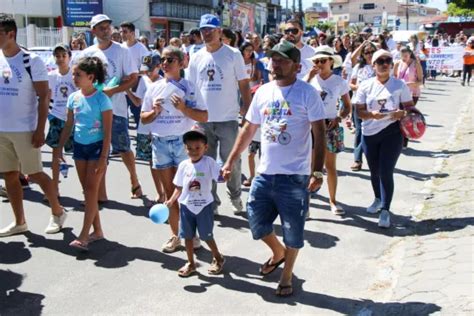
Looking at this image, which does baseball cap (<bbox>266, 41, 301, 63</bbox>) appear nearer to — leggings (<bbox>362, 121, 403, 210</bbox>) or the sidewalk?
the sidewalk

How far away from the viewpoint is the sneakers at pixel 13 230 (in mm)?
5930

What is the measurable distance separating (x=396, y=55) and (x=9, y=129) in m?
10.7

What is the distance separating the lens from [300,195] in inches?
173

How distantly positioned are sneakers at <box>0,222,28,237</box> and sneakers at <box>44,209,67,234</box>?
0.22 m

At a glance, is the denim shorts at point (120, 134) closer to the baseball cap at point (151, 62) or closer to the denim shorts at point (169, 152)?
the baseball cap at point (151, 62)

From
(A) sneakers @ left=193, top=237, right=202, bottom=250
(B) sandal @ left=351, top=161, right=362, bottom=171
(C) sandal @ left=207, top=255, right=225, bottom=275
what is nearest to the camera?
(C) sandal @ left=207, top=255, right=225, bottom=275

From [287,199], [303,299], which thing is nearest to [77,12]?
[287,199]

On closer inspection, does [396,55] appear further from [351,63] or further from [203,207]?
[203,207]

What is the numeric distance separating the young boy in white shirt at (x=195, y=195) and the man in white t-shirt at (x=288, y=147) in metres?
0.49

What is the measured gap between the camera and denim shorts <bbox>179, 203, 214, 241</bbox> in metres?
4.86

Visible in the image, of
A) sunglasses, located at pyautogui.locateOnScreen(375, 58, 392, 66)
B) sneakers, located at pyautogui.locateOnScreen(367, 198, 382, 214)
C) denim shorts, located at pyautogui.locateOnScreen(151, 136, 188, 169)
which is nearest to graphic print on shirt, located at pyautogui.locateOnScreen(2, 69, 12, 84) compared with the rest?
denim shorts, located at pyautogui.locateOnScreen(151, 136, 188, 169)

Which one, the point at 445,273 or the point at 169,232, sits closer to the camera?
the point at 445,273

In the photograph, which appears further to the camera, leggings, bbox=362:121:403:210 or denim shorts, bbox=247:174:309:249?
leggings, bbox=362:121:403:210

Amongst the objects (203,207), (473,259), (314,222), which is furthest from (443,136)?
(203,207)
